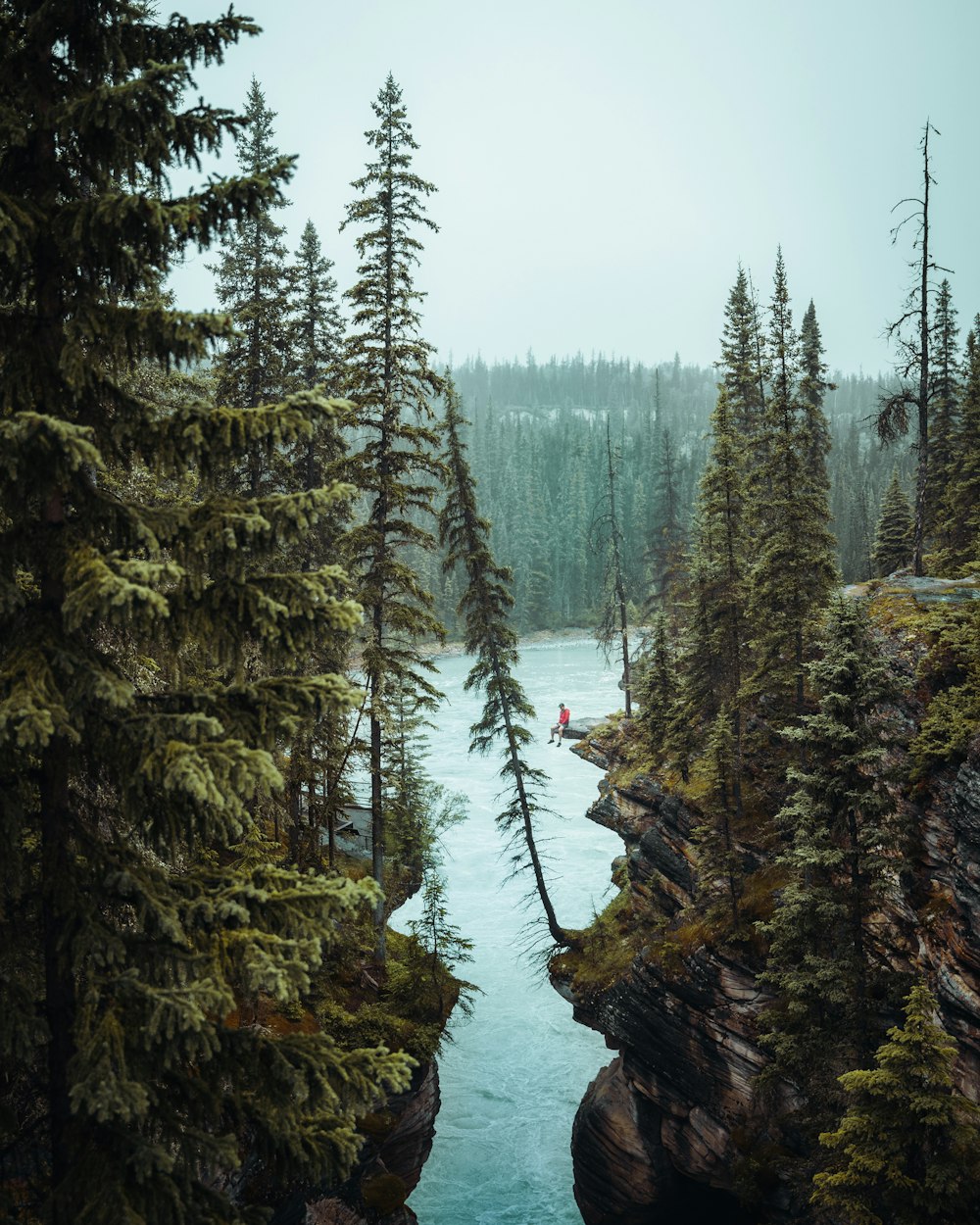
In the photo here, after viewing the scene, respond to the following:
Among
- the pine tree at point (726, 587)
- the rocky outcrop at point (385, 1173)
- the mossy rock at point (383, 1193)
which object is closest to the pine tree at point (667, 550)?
the pine tree at point (726, 587)

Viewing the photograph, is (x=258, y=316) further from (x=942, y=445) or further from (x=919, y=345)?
(x=942, y=445)

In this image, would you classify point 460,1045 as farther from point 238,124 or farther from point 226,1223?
point 238,124

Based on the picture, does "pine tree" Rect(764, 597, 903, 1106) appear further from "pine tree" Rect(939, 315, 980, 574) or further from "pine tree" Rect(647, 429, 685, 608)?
"pine tree" Rect(647, 429, 685, 608)

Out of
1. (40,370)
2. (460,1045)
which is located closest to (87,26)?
(40,370)

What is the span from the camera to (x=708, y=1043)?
1641 centimetres

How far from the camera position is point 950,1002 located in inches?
458

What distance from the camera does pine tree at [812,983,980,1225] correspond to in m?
9.40

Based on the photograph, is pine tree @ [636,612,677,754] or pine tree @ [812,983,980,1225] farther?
pine tree @ [636,612,677,754]

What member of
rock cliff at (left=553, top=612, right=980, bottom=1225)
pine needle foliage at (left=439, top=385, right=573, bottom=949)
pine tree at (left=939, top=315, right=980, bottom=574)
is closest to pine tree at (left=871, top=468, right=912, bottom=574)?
pine tree at (left=939, top=315, right=980, bottom=574)

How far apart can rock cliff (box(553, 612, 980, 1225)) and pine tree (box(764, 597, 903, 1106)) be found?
90cm

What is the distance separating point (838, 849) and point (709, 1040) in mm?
6866

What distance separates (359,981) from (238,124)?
54.9 feet

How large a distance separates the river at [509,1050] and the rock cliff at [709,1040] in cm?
176

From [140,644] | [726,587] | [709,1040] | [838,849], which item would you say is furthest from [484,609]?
[140,644]
